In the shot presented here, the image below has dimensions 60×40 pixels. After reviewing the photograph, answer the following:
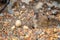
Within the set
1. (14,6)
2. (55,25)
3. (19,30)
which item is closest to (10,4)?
(14,6)

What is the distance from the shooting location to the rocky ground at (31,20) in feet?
6.41

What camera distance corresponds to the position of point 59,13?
2.19m

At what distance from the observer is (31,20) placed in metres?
2.11

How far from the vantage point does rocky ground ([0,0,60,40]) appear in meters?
1.95

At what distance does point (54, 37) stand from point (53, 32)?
67mm

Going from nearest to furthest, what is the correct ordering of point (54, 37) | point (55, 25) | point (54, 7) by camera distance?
1. point (54, 37)
2. point (55, 25)
3. point (54, 7)

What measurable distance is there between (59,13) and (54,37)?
348 mm

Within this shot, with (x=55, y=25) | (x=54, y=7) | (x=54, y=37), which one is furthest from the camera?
(x=54, y=7)

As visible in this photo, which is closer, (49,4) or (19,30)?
(19,30)

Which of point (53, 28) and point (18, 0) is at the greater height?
point (18, 0)

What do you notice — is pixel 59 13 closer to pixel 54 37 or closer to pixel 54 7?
pixel 54 7

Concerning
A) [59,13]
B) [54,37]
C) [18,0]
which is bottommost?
[54,37]

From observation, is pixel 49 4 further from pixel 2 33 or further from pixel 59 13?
pixel 2 33

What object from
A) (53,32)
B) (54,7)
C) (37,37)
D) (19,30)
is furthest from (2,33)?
(54,7)
